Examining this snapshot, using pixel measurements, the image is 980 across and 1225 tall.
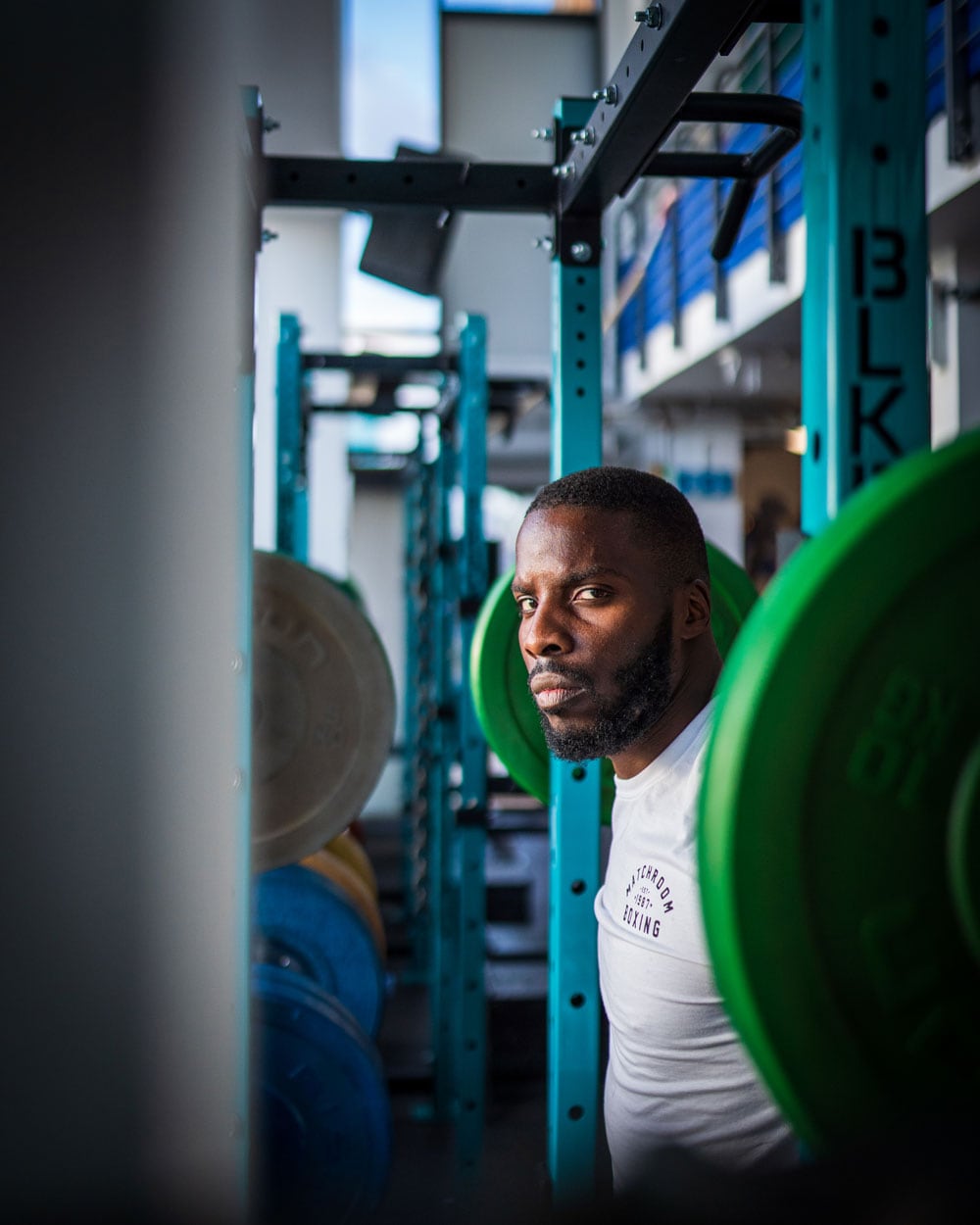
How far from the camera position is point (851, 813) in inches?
22.4

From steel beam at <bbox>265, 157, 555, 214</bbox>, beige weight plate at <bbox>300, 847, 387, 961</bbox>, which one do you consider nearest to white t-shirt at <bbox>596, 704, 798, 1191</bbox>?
steel beam at <bbox>265, 157, 555, 214</bbox>

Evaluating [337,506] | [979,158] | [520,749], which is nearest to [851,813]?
[520,749]

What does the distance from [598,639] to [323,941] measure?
5.51 feet

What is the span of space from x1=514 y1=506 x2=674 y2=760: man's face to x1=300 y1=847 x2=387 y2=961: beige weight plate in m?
1.62

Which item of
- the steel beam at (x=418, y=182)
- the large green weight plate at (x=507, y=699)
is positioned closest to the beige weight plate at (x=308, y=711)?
the large green weight plate at (x=507, y=699)

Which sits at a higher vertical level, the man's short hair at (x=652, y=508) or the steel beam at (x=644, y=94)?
the steel beam at (x=644, y=94)

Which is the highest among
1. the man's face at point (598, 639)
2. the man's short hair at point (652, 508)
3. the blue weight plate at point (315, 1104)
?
the man's short hair at point (652, 508)

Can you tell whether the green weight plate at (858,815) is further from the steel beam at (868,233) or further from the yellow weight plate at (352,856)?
the yellow weight plate at (352,856)

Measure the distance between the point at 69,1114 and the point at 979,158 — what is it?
3.16 metres

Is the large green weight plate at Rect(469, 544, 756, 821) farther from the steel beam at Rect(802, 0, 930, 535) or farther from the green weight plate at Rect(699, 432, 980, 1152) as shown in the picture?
the green weight plate at Rect(699, 432, 980, 1152)

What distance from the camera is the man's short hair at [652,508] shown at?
4.14ft

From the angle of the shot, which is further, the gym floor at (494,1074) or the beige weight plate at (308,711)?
the gym floor at (494,1074)

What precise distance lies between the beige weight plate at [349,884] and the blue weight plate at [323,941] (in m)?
0.07

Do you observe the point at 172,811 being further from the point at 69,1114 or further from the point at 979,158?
the point at 979,158
